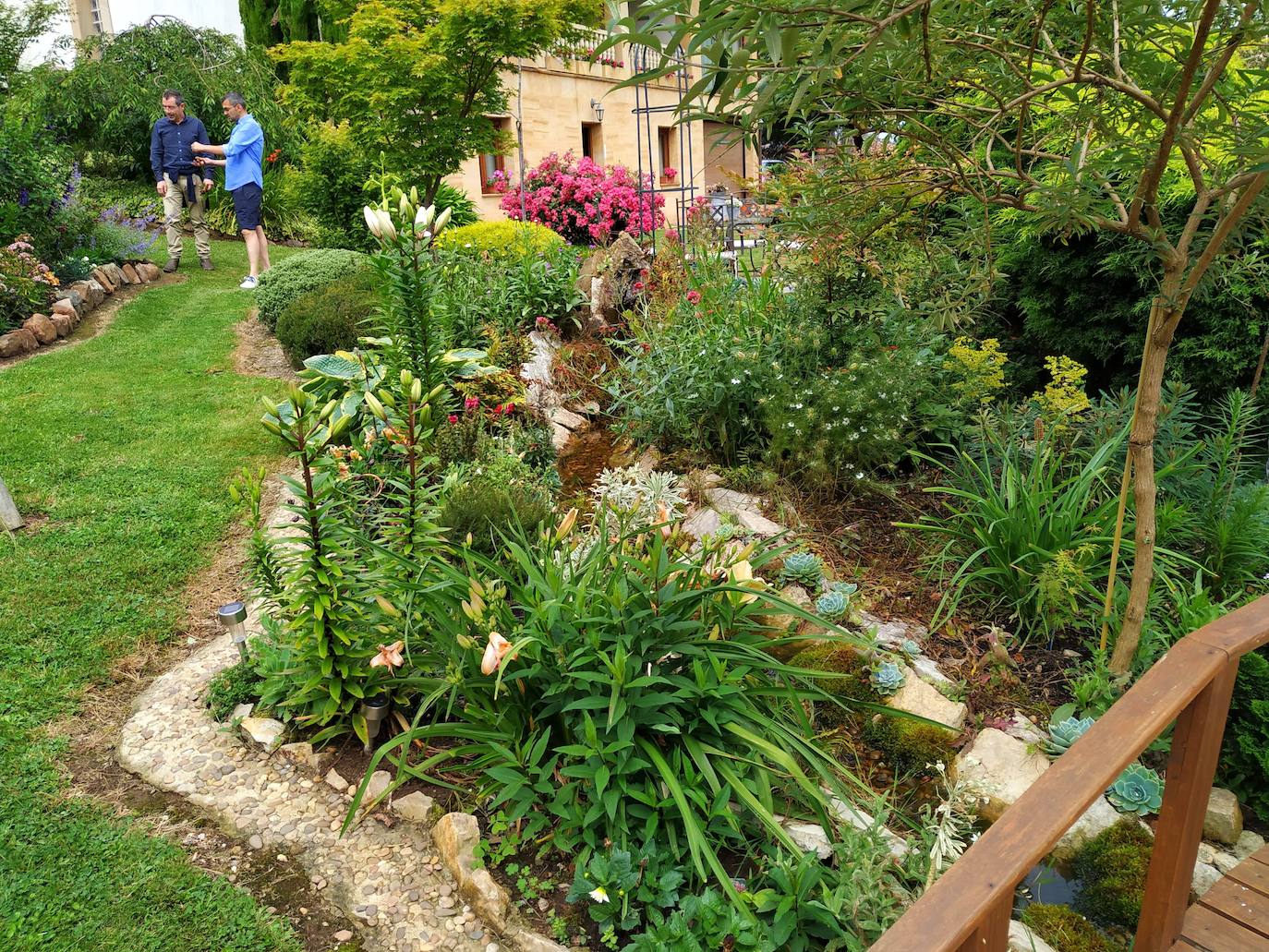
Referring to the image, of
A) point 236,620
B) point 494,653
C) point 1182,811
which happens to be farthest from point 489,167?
point 1182,811

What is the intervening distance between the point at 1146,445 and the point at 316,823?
301 cm

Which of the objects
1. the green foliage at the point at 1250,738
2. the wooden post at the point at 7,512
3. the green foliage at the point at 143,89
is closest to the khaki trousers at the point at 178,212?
the green foliage at the point at 143,89

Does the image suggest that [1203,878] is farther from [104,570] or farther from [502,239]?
[502,239]

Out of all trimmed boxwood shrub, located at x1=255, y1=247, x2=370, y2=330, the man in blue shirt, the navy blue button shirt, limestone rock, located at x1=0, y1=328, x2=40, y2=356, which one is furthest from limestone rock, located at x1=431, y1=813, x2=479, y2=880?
the navy blue button shirt

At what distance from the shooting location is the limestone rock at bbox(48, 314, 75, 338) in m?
8.05

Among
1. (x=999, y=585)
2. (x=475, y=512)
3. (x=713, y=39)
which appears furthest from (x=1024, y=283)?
(x=713, y=39)

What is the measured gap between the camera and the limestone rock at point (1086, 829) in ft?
8.77

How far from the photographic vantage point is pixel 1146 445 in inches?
108

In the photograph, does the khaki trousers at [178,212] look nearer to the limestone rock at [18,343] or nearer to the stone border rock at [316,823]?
the limestone rock at [18,343]

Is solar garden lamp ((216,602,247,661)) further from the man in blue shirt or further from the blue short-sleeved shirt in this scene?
the blue short-sleeved shirt

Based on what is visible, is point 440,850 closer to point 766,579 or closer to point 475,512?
point 475,512

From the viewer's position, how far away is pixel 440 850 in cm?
256

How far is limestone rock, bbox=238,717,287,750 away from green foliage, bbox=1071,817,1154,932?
2714mm

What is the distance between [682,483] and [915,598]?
138cm
